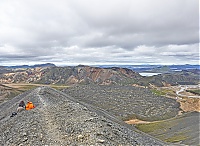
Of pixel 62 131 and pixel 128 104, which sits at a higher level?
pixel 62 131

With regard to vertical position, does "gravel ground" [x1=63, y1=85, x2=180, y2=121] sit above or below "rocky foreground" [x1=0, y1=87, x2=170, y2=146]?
below

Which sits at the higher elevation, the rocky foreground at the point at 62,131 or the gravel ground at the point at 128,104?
the rocky foreground at the point at 62,131

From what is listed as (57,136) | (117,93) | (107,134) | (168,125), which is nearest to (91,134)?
(107,134)

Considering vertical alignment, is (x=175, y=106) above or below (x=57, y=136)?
below

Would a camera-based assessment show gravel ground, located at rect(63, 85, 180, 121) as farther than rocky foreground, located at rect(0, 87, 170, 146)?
Yes

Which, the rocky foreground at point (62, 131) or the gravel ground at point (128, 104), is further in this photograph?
the gravel ground at point (128, 104)

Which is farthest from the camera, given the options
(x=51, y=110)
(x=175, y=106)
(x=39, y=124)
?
(x=175, y=106)

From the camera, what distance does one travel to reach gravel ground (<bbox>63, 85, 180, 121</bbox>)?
83.7m

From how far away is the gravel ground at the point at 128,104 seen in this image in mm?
83719

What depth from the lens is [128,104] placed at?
97.1 m

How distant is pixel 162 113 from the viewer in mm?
87250

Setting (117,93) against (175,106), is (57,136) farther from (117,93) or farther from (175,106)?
(117,93)

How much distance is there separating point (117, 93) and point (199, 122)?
59270mm

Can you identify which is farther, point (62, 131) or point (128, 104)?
point (128, 104)
